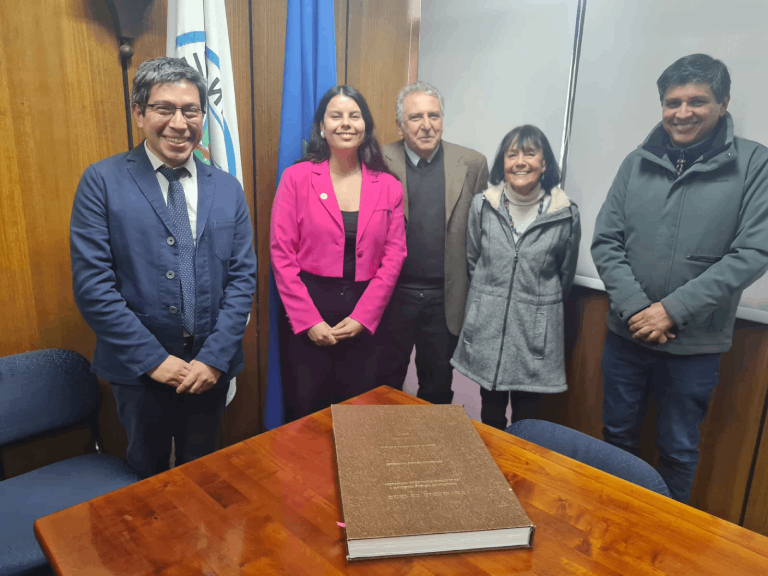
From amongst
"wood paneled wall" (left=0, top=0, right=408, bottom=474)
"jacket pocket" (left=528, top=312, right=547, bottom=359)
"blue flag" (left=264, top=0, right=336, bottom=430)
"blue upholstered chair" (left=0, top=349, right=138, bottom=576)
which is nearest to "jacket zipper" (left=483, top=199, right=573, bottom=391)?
"jacket pocket" (left=528, top=312, right=547, bottom=359)

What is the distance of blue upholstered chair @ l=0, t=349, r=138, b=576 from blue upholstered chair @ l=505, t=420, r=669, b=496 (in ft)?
3.94

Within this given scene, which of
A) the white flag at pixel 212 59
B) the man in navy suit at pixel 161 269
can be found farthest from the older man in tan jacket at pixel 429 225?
the man in navy suit at pixel 161 269

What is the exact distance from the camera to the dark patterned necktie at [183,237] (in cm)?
162

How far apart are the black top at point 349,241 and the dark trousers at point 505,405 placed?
82 cm

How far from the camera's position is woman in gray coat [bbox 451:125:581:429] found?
209 centimetres

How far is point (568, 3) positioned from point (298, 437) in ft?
7.09

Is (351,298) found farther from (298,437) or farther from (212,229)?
(298,437)

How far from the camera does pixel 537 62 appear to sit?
7.64 feet

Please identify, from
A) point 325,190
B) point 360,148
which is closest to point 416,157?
point 360,148

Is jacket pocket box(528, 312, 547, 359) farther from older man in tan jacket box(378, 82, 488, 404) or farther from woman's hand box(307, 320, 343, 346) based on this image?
woman's hand box(307, 320, 343, 346)

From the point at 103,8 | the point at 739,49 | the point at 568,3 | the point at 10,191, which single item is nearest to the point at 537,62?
the point at 568,3

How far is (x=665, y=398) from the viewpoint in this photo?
1.94 metres

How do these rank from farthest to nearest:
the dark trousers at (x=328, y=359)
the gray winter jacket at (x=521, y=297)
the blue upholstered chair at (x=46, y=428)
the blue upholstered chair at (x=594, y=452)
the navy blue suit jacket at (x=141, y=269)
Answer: the dark trousers at (x=328, y=359), the gray winter jacket at (x=521, y=297), the navy blue suit jacket at (x=141, y=269), the blue upholstered chair at (x=46, y=428), the blue upholstered chair at (x=594, y=452)

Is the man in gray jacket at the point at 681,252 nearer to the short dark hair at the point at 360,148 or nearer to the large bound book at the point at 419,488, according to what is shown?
the short dark hair at the point at 360,148
